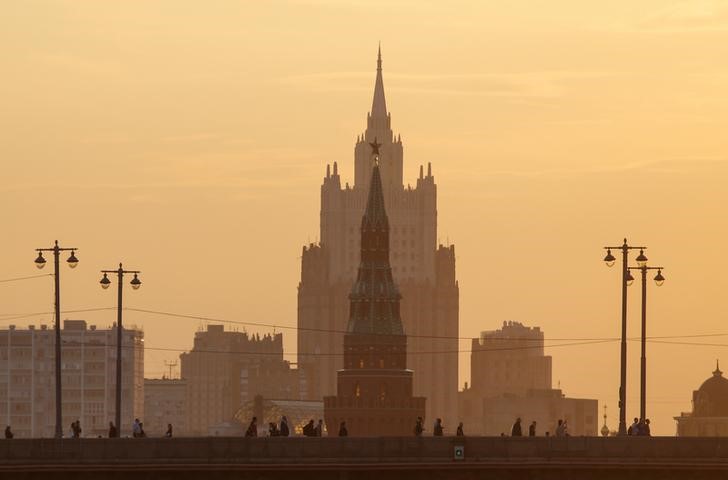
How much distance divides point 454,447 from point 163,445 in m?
13.3

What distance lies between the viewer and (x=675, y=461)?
472 feet

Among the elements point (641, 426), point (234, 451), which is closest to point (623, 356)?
point (641, 426)

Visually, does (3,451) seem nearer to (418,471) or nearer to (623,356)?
(418,471)

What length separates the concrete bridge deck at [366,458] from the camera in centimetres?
14062

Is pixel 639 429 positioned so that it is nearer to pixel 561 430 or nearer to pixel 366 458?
pixel 561 430

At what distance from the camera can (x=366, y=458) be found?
14238 centimetres

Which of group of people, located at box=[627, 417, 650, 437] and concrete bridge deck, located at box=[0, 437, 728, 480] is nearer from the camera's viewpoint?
concrete bridge deck, located at box=[0, 437, 728, 480]

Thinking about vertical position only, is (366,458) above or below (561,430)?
below

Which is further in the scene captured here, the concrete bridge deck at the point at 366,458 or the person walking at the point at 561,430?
the person walking at the point at 561,430

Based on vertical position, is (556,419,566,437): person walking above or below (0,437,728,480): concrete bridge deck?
above

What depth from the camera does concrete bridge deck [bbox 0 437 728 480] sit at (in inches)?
5536

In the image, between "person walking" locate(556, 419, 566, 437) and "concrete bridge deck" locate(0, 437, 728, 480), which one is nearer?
"concrete bridge deck" locate(0, 437, 728, 480)

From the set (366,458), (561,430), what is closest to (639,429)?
(561,430)

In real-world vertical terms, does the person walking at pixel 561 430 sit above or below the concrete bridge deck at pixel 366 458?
above
